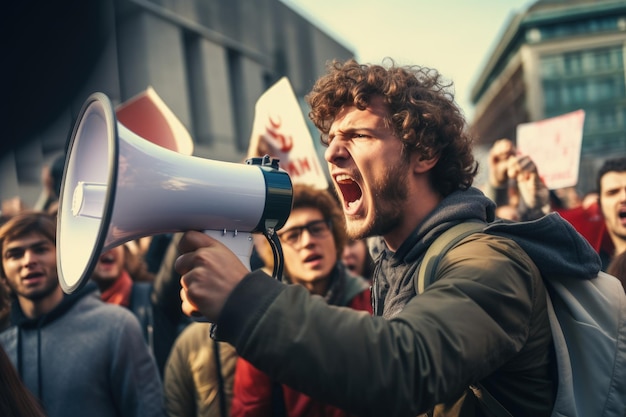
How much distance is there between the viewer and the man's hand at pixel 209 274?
1.21 meters

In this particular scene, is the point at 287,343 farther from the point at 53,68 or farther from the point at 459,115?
the point at 53,68

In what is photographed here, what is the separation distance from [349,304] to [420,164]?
1.44 metres

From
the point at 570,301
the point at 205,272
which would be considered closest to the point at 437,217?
the point at 570,301

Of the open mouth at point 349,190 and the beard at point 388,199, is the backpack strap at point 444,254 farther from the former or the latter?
the open mouth at point 349,190

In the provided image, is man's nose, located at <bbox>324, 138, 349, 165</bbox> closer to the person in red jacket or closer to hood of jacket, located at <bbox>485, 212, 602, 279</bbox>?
hood of jacket, located at <bbox>485, 212, 602, 279</bbox>

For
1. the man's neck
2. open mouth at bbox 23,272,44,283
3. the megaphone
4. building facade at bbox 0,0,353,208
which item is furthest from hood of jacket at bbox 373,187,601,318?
building facade at bbox 0,0,353,208

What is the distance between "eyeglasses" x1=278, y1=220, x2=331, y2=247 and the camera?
3301mm

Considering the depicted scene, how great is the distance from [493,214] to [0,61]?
761cm

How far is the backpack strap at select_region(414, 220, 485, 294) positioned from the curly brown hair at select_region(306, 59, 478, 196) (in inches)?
11.4

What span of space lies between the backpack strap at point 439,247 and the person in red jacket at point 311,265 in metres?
1.36

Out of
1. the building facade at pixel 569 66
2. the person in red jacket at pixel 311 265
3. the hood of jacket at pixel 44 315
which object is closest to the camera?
the person in red jacket at pixel 311 265

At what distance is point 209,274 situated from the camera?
124 centimetres

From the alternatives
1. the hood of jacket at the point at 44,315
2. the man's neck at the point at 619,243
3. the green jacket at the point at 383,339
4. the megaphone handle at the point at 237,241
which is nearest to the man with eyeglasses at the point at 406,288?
the green jacket at the point at 383,339

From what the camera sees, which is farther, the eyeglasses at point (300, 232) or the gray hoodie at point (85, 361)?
the eyeglasses at point (300, 232)
